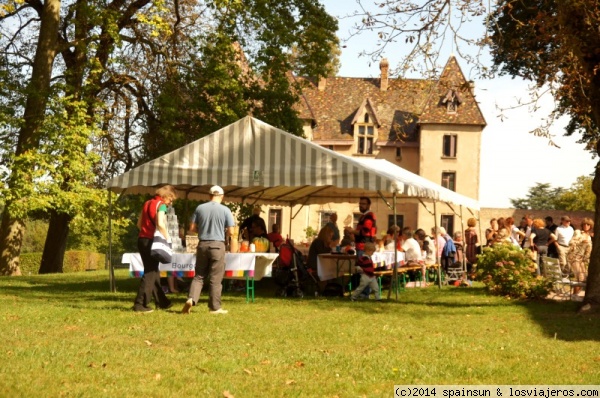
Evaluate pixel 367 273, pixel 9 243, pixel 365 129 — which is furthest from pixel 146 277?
pixel 365 129

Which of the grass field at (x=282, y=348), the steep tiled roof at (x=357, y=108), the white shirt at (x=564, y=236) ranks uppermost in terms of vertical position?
the steep tiled roof at (x=357, y=108)

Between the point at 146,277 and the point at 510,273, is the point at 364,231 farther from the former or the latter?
the point at 146,277

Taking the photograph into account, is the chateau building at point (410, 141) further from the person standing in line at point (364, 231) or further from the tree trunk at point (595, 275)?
the tree trunk at point (595, 275)

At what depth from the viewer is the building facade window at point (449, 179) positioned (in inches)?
2377

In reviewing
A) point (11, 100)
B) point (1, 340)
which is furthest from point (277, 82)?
point (1, 340)

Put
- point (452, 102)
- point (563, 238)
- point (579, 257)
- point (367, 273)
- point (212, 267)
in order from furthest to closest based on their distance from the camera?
1. point (452, 102)
2. point (563, 238)
3. point (579, 257)
4. point (367, 273)
5. point (212, 267)

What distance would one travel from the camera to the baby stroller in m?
16.8

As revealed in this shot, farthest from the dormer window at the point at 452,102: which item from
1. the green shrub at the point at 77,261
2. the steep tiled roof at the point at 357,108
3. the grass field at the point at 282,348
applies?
the grass field at the point at 282,348

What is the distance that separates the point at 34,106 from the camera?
25328 mm

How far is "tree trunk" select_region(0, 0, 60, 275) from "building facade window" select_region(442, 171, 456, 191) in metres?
37.8

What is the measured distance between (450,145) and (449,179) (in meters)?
2.15

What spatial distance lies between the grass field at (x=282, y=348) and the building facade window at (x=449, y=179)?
4549 cm

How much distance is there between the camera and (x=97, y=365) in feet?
24.9

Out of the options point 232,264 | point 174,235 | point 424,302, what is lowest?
point 424,302
